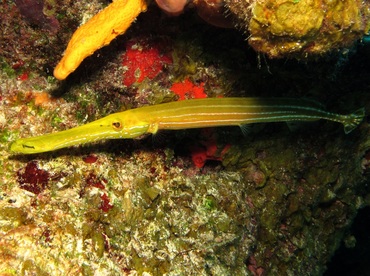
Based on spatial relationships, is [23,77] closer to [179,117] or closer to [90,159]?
[90,159]

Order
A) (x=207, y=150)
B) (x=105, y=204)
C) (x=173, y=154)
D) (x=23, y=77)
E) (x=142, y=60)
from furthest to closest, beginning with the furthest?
(x=207, y=150) < (x=173, y=154) < (x=142, y=60) < (x=23, y=77) < (x=105, y=204)

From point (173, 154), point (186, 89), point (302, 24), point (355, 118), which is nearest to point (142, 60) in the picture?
point (186, 89)

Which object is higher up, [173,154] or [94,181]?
[94,181]

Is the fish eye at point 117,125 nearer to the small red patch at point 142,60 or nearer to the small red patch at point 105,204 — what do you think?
the small red patch at point 105,204

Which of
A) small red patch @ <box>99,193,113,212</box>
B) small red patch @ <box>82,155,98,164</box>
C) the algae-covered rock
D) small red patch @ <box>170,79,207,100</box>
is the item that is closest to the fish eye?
small red patch @ <box>82,155,98,164</box>

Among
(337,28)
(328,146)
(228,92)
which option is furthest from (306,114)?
(337,28)

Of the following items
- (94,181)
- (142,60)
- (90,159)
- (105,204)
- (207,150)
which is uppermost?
(142,60)

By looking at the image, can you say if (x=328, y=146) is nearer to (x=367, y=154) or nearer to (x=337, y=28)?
(x=367, y=154)
